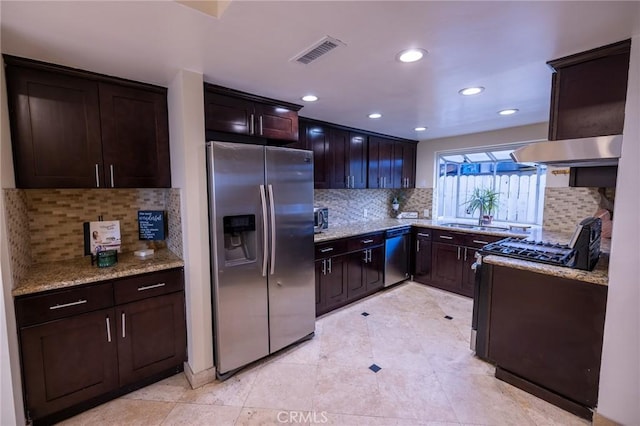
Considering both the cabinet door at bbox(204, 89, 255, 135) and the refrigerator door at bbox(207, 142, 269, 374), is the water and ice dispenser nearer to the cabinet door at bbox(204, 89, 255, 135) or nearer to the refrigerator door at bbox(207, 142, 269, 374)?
the refrigerator door at bbox(207, 142, 269, 374)

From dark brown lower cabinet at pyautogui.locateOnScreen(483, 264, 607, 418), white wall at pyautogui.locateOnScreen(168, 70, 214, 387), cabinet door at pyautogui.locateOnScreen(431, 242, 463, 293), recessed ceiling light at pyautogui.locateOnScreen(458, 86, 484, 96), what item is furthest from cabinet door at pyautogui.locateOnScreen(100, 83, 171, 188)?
cabinet door at pyautogui.locateOnScreen(431, 242, 463, 293)

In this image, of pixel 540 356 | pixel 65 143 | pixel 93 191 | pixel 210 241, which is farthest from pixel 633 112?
pixel 93 191

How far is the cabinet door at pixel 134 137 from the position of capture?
201 cm

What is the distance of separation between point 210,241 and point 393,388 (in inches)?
69.9

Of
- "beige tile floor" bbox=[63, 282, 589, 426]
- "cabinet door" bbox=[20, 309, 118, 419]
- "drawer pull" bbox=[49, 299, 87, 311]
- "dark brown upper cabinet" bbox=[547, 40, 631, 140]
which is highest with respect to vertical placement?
"dark brown upper cabinet" bbox=[547, 40, 631, 140]

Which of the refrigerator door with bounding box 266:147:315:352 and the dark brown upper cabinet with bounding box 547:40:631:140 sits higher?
the dark brown upper cabinet with bounding box 547:40:631:140

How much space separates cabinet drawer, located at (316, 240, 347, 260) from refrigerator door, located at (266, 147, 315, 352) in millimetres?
366

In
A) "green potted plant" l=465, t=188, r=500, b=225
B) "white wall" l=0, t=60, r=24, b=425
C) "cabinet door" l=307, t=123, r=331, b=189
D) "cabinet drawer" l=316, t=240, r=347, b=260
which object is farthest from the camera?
"green potted plant" l=465, t=188, r=500, b=225

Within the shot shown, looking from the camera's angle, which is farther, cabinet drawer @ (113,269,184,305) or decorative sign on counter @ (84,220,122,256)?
decorative sign on counter @ (84,220,122,256)

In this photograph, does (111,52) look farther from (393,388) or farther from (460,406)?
(460,406)

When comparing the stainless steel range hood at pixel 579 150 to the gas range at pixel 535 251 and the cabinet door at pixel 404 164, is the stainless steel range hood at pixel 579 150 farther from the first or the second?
the cabinet door at pixel 404 164

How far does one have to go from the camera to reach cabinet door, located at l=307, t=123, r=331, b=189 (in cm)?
330

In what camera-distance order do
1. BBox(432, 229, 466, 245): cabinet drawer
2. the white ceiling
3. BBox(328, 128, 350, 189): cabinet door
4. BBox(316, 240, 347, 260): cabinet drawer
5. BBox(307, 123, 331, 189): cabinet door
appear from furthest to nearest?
BBox(432, 229, 466, 245): cabinet drawer, BBox(328, 128, 350, 189): cabinet door, BBox(307, 123, 331, 189): cabinet door, BBox(316, 240, 347, 260): cabinet drawer, the white ceiling

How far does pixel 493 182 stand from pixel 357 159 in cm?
222
